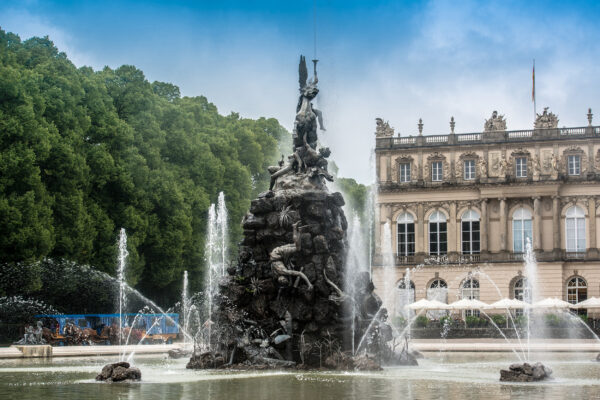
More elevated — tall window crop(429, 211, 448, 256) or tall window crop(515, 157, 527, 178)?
tall window crop(515, 157, 527, 178)

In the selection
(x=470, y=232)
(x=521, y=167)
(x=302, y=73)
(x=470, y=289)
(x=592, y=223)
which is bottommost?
(x=470, y=289)

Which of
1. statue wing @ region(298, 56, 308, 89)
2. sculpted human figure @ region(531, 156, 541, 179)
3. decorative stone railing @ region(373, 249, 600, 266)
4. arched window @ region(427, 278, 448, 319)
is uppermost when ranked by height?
sculpted human figure @ region(531, 156, 541, 179)

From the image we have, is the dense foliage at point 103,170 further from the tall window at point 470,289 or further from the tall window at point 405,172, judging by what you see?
the tall window at point 470,289

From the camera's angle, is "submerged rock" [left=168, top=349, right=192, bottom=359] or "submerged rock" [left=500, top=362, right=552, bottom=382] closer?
"submerged rock" [left=500, top=362, right=552, bottom=382]

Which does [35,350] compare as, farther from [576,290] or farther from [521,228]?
[576,290]

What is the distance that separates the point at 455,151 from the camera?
7275 centimetres

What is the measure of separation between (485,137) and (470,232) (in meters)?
7.78

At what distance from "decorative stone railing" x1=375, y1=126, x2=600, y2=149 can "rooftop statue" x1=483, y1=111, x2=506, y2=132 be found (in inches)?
16.7

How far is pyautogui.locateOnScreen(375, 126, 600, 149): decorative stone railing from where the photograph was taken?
70188 mm

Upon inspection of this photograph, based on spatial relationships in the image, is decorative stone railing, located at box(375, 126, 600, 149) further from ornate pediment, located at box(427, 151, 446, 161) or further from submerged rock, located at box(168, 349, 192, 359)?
submerged rock, located at box(168, 349, 192, 359)

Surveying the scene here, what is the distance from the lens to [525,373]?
20.2m

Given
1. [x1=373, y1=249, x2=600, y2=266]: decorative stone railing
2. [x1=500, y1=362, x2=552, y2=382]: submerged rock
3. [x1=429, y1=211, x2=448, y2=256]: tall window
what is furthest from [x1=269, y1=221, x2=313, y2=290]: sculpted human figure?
[x1=429, y1=211, x2=448, y2=256]: tall window

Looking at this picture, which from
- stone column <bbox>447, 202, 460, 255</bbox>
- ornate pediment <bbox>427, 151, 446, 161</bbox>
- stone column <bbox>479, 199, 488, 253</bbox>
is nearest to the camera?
stone column <bbox>479, 199, 488, 253</bbox>

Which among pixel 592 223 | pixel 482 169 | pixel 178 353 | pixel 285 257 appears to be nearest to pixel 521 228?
pixel 592 223
